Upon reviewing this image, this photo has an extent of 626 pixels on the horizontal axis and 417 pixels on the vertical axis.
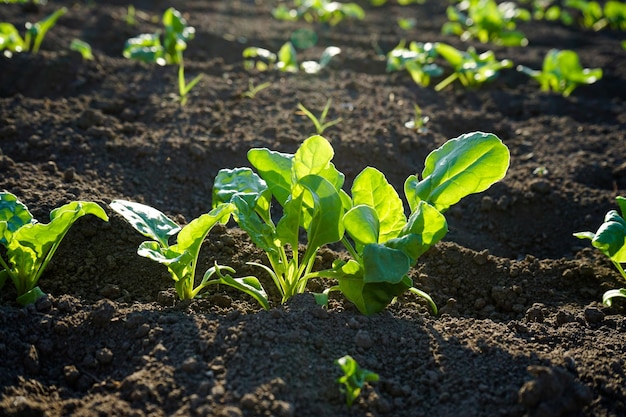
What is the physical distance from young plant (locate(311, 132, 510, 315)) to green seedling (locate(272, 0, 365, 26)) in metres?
4.57

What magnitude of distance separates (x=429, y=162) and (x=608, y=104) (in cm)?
326

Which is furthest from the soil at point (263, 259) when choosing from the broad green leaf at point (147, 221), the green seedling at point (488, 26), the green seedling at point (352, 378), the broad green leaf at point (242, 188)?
the green seedling at point (488, 26)

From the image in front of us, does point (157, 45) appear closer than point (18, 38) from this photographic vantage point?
No

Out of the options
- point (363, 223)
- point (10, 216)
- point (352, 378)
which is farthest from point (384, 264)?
point (10, 216)

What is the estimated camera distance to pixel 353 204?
7.99ft

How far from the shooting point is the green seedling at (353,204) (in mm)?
2254

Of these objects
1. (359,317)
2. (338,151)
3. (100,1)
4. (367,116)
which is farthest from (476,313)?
(100,1)

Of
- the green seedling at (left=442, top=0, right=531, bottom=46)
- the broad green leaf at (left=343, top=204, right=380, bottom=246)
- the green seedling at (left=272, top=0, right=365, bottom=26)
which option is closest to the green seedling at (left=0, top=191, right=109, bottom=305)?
the broad green leaf at (left=343, top=204, right=380, bottom=246)

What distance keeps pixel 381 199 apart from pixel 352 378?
69 cm

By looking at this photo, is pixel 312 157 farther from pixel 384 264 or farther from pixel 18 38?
pixel 18 38

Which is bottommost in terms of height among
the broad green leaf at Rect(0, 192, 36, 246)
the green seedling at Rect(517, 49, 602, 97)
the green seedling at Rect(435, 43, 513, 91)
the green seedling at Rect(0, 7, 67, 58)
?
the green seedling at Rect(517, 49, 602, 97)

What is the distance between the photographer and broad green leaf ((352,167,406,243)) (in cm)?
238

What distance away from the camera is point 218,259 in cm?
279

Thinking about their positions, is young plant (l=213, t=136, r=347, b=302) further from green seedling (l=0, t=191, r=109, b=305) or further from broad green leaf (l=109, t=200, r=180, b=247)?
green seedling (l=0, t=191, r=109, b=305)
